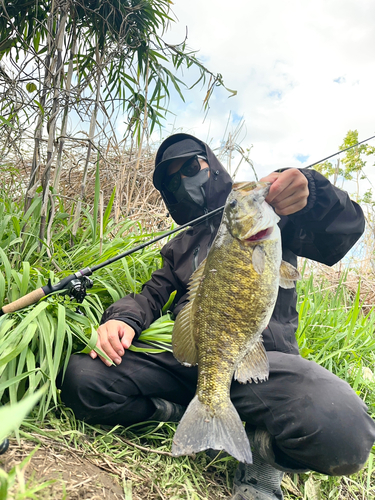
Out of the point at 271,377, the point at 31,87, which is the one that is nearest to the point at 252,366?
the point at 271,377

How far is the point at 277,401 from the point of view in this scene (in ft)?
5.75

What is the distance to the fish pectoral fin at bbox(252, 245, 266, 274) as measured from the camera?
1.52 meters

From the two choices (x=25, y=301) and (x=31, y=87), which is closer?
(x=25, y=301)

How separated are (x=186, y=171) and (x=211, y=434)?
184 cm

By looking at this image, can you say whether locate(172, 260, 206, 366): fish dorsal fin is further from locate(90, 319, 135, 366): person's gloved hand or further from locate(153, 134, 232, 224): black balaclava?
locate(153, 134, 232, 224): black balaclava

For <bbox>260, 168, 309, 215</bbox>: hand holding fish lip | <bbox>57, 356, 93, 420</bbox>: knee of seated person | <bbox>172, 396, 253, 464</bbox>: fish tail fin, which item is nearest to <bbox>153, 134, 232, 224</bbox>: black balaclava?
<bbox>260, 168, 309, 215</bbox>: hand holding fish lip

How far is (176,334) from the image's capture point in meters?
1.70

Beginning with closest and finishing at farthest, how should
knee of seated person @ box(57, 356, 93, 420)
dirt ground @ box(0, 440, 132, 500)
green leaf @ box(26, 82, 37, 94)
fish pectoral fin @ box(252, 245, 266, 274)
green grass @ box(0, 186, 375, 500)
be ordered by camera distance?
dirt ground @ box(0, 440, 132, 500)
fish pectoral fin @ box(252, 245, 266, 274)
green grass @ box(0, 186, 375, 500)
knee of seated person @ box(57, 356, 93, 420)
green leaf @ box(26, 82, 37, 94)

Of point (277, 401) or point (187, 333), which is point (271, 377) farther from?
point (187, 333)

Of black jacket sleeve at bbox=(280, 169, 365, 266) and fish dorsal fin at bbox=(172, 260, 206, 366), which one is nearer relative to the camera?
fish dorsal fin at bbox=(172, 260, 206, 366)

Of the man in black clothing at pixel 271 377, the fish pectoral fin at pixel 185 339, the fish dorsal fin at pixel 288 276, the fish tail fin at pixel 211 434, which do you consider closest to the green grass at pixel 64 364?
the man in black clothing at pixel 271 377

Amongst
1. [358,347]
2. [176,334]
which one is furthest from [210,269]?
[358,347]

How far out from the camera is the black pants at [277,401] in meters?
1.62

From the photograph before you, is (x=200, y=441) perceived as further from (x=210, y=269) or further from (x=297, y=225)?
(x=297, y=225)
